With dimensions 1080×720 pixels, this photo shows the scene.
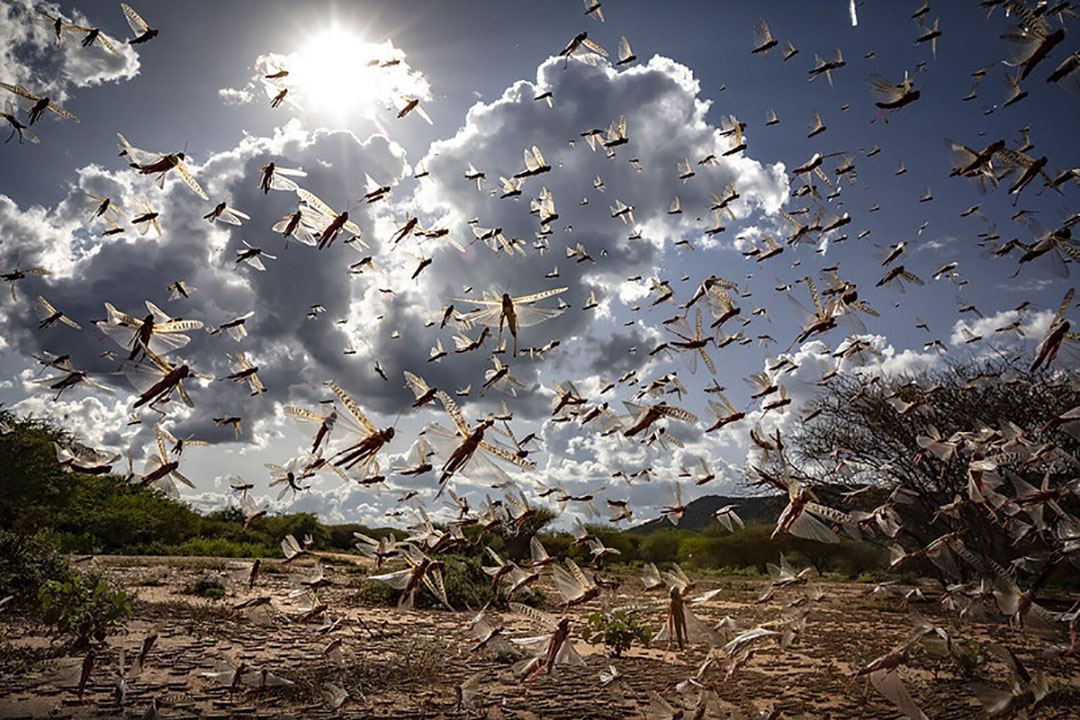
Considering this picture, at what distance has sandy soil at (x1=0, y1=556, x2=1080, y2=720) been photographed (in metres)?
4.32

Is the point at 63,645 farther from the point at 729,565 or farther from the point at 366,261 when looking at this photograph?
the point at 729,565

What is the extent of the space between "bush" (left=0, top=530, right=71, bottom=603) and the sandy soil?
0.41 metres

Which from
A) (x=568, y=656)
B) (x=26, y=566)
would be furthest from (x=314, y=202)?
(x=26, y=566)

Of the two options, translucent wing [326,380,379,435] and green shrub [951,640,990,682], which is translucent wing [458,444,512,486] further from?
green shrub [951,640,990,682]

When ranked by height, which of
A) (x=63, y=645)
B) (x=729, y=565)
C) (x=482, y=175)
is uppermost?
(x=482, y=175)

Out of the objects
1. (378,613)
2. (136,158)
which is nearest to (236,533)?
(378,613)

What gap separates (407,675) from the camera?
527 centimetres

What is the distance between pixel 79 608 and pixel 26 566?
7.87ft

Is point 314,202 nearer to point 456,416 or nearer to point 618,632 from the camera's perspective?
point 456,416

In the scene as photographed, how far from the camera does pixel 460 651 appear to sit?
21.1ft

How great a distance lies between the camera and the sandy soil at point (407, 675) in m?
4.32

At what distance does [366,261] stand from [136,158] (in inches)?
105

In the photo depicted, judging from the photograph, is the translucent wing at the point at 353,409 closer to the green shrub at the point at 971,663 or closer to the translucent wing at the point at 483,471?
the translucent wing at the point at 483,471

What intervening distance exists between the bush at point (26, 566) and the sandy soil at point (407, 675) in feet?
1.36
